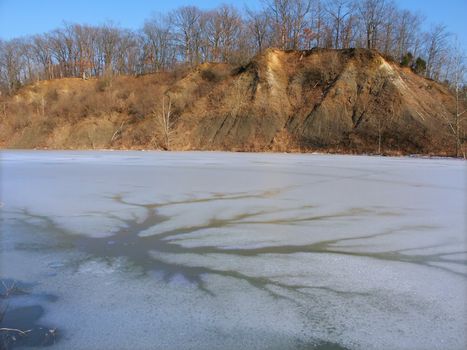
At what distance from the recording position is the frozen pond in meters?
2.83

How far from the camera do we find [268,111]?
3391 cm

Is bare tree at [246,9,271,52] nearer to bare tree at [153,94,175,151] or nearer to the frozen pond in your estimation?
bare tree at [153,94,175,151]

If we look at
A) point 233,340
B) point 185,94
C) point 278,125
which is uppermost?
point 185,94

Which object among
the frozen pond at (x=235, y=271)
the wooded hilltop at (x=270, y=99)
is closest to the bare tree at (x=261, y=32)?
the wooded hilltop at (x=270, y=99)

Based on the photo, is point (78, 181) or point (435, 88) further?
point (435, 88)

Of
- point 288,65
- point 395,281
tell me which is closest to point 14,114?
point 288,65

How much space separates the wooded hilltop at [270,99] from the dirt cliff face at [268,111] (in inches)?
3.7

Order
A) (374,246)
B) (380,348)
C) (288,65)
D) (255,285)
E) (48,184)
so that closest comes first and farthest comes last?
(380,348), (255,285), (374,246), (48,184), (288,65)

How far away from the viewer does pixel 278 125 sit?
33.0 m

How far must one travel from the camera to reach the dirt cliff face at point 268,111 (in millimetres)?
29891

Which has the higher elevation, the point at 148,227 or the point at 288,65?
the point at 288,65

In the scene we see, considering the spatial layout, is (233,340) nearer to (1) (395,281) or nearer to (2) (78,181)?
(1) (395,281)

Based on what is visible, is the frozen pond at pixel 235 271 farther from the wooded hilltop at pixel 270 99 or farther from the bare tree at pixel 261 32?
the bare tree at pixel 261 32

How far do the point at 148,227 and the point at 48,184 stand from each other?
569cm
